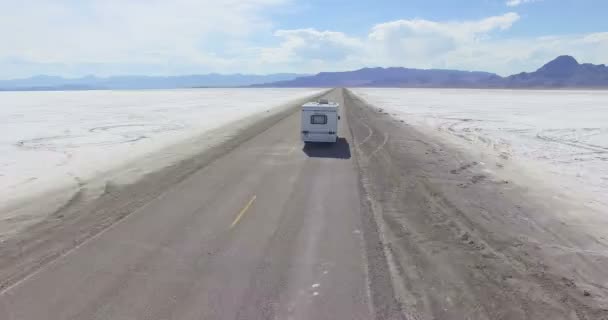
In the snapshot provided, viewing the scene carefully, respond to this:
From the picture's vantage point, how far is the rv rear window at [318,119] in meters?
24.9

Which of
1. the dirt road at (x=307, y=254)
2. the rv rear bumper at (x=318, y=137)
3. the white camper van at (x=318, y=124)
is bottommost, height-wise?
the dirt road at (x=307, y=254)

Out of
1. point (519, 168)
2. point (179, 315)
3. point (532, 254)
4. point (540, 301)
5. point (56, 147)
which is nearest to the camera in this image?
point (179, 315)

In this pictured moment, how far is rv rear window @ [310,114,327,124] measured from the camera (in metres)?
24.9

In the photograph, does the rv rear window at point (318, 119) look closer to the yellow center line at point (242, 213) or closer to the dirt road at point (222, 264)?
the dirt road at point (222, 264)

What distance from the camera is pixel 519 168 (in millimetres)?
19766

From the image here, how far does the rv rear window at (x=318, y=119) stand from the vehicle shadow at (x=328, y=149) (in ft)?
4.95

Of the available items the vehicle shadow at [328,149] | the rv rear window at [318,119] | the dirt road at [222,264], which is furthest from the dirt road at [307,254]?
the rv rear window at [318,119]

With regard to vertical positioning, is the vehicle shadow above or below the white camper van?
below

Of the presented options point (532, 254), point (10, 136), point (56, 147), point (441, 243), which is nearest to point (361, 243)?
point (441, 243)

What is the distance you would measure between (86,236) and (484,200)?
12.0 meters

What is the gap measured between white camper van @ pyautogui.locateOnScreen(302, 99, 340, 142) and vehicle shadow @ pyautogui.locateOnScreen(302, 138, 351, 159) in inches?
23.2

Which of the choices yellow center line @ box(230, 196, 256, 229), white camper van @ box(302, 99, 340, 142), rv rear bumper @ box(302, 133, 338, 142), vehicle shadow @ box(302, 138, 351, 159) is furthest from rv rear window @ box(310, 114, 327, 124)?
yellow center line @ box(230, 196, 256, 229)

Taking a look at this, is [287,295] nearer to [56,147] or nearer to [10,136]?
[56,147]

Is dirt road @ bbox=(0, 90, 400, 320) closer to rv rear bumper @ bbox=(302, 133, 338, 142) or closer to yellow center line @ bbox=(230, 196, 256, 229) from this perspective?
yellow center line @ bbox=(230, 196, 256, 229)
